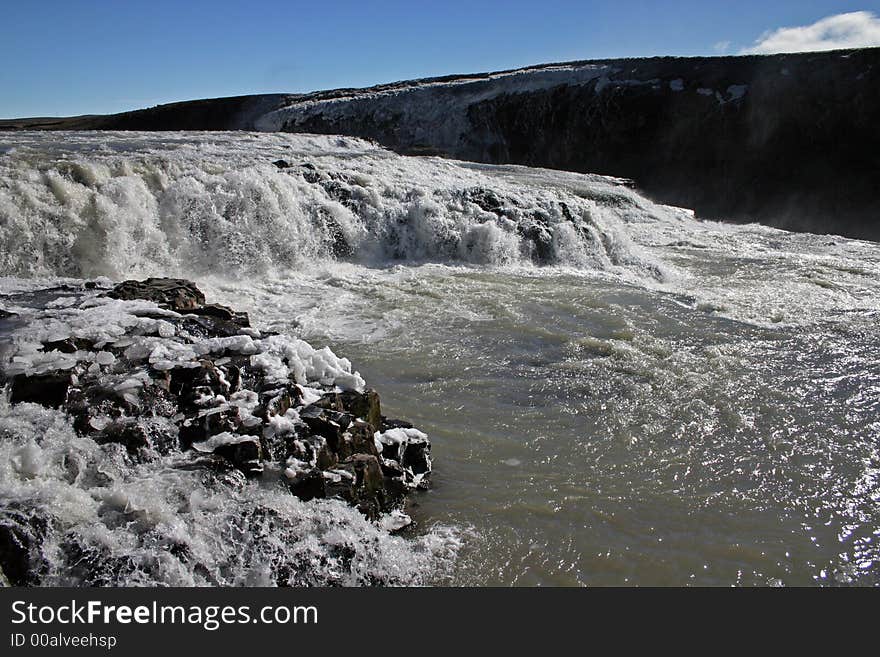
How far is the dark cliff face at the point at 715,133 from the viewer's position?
82.3 ft

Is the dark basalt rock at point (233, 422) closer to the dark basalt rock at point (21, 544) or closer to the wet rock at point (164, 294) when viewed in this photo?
the dark basalt rock at point (21, 544)

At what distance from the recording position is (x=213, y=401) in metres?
3.68

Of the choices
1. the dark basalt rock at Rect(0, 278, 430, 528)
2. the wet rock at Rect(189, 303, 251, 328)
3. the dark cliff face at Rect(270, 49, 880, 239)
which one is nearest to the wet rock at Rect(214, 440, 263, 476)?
the dark basalt rock at Rect(0, 278, 430, 528)

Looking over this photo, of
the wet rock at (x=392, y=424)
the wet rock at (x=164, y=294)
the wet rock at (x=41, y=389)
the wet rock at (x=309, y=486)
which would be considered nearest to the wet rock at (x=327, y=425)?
the wet rock at (x=309, y=486)

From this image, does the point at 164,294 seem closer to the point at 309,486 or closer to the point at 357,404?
the point at 357,404

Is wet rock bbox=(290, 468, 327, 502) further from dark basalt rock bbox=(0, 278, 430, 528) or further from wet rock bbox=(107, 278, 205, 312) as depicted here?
wet rock bbox=(107, 278, 205, 312)

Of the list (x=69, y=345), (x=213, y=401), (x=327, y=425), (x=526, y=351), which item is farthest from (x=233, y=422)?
(x=526, y=351)

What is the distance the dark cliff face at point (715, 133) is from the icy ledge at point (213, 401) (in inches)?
837

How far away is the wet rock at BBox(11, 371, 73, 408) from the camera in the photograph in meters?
3.36

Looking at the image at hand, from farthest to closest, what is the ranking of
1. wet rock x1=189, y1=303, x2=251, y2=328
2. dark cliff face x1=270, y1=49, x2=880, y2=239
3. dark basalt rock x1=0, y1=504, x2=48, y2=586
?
1. dark cliff face x1=270, y1=49, x2=880, y2=239
2. wet rock x1=189, y1=303, x2=251, y2=328
3. dark basalt rock x1=0, y1=504, x2=48, y2=586

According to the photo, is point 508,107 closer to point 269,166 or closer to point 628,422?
point 269,166

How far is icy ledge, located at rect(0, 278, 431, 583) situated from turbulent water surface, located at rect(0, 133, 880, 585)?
16 centimetres

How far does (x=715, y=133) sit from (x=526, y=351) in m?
26.0

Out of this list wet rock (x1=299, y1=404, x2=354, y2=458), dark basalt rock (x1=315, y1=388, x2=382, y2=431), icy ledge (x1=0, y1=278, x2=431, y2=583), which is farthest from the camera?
dark basalt rock (x1=315, y1=388, x2=382, y2=431)
